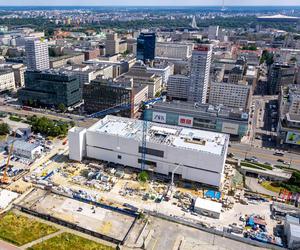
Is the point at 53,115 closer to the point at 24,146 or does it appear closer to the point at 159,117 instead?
the point at 24,146

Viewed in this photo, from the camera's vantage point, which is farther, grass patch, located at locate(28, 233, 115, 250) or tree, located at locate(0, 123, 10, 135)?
tree, located at locate(0, 123, 10, 135)

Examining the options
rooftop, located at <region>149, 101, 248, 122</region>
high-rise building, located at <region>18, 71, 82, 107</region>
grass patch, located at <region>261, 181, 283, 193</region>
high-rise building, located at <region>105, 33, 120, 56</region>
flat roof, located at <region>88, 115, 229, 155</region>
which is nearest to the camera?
grass patch, located at <region>261, 181, 283, 193</region>

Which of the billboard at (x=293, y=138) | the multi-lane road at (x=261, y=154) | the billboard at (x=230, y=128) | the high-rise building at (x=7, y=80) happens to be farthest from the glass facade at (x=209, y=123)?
the high-rise building at (x=7, y=80)

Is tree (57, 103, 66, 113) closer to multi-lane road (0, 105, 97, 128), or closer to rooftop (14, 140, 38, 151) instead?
multi-lane road (0, 105, 97, 128)

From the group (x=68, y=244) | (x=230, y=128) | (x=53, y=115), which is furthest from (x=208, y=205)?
(x=53, y=115)

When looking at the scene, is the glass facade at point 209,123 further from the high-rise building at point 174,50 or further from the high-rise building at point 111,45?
the high-rise building at point 174,50

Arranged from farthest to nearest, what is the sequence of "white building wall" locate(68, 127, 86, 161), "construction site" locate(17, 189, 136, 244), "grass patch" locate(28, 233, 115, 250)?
"white building wall" locate(68, 127, 86, 161), "construction site" locate(17, 189, 136, 244), "grass patch" locate(28, 233, 115, 250)

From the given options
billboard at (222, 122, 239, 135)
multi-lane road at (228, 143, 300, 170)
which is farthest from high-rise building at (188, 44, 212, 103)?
multi-lane road at (228, 143, 300, 170)
